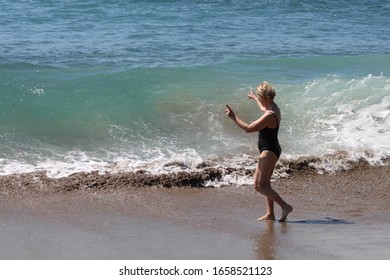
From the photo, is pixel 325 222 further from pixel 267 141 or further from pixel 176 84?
pixel 176 84

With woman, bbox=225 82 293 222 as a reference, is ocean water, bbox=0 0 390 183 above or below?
below

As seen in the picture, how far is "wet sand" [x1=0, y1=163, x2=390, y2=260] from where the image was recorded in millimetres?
6207

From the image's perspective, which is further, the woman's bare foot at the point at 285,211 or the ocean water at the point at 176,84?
the ocean water at the point at 176,84

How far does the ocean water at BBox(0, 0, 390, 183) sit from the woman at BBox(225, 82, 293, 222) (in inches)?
54.0

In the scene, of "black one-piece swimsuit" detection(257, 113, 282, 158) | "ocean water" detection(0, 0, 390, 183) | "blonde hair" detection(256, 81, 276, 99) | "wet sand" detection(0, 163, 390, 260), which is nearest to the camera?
"wet sand" detection(0, 163, 390, 260)

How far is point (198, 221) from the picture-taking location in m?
7.18

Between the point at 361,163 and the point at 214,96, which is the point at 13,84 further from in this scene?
the point at 361,163

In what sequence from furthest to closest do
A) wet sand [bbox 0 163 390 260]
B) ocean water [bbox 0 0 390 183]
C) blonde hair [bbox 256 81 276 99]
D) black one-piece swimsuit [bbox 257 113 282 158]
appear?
ocean water [bbox 0 0 390 183] → black one-piece swimsuit [bbox 257 113 282 158] → blonde hair [bbox 256 81 276 99] → wet sand [bbox 0 163 390 260]

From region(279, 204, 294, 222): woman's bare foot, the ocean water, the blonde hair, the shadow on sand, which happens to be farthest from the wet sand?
the blonde hair

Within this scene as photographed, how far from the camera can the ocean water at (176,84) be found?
32.2 ft

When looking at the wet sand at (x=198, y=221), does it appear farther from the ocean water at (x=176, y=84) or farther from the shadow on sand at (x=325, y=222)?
the ocean water at (x=176, y=84)

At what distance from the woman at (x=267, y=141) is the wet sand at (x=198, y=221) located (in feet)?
0.73

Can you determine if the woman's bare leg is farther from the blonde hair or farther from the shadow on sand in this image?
→ the blonde hair

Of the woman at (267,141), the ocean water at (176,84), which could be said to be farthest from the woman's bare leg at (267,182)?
the ocean water at (176,84)
